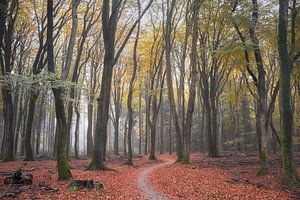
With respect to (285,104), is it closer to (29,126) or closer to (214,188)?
(214,188)

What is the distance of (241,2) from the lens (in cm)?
1468

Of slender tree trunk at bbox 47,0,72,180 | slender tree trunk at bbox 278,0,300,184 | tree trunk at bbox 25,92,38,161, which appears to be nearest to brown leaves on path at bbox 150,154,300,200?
slender tree trunk at bbox 278,0,300,184

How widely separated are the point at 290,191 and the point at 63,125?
31.5 feet

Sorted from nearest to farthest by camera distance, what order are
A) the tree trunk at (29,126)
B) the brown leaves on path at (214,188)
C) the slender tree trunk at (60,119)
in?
1. the brown leaves on path at (214,188)
2. the slender tree trunk at (60,119)
3. the tree trunk at (29,126)

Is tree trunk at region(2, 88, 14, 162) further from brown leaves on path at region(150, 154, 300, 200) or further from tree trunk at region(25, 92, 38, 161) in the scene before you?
brown leaves on path at region(150, 154, 300, 200)

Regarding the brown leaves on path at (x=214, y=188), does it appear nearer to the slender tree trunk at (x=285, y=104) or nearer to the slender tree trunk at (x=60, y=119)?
the slender tree trunk at (x=285, y=104)

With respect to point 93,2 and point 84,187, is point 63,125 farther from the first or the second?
point 93,2

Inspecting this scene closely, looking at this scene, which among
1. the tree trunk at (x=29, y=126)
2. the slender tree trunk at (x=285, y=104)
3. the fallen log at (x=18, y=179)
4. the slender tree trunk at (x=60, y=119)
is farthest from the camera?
the tree trunk at (x=29, y=126)

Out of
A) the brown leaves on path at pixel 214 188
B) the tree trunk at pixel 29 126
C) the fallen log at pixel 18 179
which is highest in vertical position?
the tree trunk at pixel 29 126

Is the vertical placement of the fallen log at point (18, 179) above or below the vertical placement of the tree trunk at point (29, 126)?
below

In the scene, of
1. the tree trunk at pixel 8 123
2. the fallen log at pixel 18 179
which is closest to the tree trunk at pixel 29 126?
the tree trunk at pixel 8 123

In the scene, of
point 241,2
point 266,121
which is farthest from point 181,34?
point 266,121

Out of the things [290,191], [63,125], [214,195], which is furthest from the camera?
[63,125]

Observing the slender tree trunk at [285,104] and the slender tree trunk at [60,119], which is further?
the slender tree trunk at [60,119]
